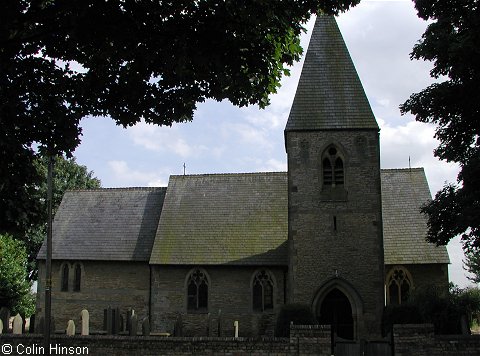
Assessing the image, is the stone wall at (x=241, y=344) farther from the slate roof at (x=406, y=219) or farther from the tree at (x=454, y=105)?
the slate roof at (x=406, y=219)

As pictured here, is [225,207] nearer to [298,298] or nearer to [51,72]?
[298,298]

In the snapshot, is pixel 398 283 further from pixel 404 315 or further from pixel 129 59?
pixel 129 59

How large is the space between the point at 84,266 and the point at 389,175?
55.1 ft

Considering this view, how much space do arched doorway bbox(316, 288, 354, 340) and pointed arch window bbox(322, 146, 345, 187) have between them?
186 inches

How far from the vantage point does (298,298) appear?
22.6 m

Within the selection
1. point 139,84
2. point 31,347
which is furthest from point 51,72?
point 31,347

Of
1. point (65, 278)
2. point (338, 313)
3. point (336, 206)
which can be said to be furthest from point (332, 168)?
point (65, 278)

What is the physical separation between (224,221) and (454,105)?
47.9ft

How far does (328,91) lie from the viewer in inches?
969

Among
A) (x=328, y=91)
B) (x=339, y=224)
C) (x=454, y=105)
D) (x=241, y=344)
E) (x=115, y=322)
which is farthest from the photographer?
(x=328, y=91)

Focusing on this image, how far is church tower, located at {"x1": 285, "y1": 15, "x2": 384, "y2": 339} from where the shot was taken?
73.8ft

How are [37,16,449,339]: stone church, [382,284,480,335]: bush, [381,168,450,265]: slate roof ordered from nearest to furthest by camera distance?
[382,284,480,335]: bush
[37,16,449,339]: stone church
[381,168,450,265]: slate roof

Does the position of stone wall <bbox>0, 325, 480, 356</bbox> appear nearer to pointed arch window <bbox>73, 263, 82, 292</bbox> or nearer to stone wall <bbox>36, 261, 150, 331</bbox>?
stone wall <bbox>36, 261, 150, 331</bbox>

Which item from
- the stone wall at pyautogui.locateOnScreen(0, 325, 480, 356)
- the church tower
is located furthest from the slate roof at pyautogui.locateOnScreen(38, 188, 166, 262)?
the stone wall at pyautogui.locateOnScreen(0, 325, 480, 356)
